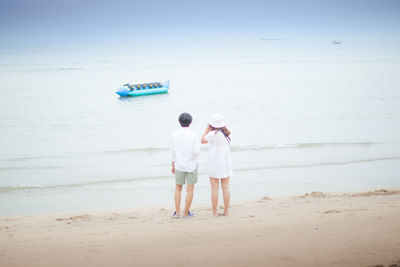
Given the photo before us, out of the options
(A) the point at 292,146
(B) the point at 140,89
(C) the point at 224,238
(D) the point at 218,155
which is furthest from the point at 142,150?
(B) the point at 140,89

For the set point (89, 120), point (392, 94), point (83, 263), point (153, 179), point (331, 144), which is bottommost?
point (83, 263)

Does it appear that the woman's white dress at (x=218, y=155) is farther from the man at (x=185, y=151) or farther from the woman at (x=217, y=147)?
the man at (x=185, y=151)

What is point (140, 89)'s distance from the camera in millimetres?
32625

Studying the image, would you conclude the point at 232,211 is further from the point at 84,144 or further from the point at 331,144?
the point at 84,144

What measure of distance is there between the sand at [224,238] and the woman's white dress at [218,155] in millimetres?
762

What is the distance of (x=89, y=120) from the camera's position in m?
24.8

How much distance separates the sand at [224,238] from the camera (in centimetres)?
430

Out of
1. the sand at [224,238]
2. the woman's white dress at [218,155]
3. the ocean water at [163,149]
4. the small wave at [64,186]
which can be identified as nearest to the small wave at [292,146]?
the ocean water at [163,149]

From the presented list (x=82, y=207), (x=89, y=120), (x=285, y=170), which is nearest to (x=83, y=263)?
(x=82, y=207)

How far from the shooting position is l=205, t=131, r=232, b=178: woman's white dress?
5.88 m

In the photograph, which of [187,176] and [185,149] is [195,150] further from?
[187,176]

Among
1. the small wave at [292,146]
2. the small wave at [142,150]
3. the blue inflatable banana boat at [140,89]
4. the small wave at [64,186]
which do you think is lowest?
the small wave at [64,186]

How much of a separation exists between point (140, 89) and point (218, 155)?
27.5 meters

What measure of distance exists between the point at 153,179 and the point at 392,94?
93.4ft
